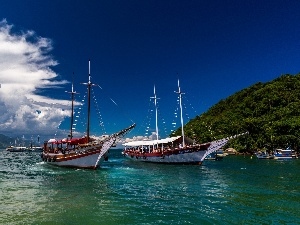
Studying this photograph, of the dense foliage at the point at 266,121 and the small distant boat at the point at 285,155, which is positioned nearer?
the small distant boat at the point at 285,155

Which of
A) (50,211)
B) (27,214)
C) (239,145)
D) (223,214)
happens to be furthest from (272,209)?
(239,145)

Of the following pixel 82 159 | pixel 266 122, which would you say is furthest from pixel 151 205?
pixel 266 122

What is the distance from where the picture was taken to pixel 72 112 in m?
76.4

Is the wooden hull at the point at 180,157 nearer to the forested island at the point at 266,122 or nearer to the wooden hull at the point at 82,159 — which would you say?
the wooden hull at the point at 82,159

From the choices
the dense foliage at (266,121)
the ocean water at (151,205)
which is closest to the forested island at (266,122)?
the dense foliage at (266,121)

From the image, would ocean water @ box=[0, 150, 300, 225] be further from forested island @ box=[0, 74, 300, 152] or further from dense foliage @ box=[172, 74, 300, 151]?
dense foliage @ box=[172, 74, 300, 151]

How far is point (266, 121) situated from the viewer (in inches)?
4240

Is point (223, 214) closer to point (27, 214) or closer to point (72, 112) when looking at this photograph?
point (27, 214)

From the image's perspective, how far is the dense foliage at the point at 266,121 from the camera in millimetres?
95500

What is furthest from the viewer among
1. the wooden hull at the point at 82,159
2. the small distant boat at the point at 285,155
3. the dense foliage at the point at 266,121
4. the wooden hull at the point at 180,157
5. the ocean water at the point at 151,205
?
the dense foliage at the point at 266,121

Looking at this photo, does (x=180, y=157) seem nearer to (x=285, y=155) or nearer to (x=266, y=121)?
(x=285, y=155)

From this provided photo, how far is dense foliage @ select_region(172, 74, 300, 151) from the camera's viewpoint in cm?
9550

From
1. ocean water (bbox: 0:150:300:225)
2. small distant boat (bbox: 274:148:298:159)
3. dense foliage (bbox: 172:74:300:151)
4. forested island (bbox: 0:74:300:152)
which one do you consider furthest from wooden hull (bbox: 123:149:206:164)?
dense foliage (bbox: 172:74:300:151)

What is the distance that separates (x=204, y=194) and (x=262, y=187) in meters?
7.99
